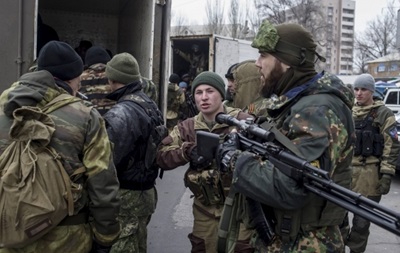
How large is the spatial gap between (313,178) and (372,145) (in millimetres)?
3458

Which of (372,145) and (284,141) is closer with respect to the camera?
(284,141)

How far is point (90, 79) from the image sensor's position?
429 centimetres

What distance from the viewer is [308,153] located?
6.93 ft

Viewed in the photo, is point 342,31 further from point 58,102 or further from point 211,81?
point 58,102

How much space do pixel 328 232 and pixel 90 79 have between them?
8.98 ft

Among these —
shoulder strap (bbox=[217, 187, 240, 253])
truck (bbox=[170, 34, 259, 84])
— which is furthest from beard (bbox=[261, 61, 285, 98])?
truck (bbox=[170, 34, 259, 84])

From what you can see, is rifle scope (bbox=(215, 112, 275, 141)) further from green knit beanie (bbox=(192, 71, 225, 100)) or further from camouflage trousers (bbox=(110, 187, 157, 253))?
camouflage trousers (bbox=(110, 187, 157, 253))

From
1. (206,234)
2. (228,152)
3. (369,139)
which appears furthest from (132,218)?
(369,139)

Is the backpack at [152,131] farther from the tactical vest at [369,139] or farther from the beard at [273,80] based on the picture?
the tactical vest at [369,139]

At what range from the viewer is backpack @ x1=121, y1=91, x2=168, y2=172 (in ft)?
11.2

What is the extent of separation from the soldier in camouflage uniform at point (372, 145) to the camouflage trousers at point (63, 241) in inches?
133

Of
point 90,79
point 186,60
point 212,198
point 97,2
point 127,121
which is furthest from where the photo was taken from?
point 186,60

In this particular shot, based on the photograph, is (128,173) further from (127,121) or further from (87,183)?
(87,183)

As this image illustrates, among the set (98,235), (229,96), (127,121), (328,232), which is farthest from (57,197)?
(229,96)
